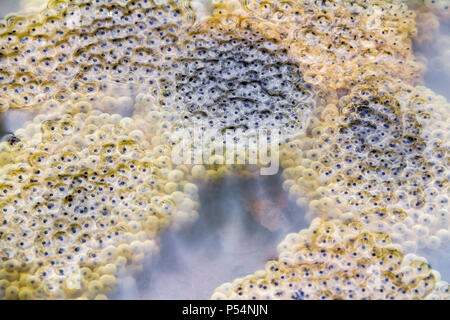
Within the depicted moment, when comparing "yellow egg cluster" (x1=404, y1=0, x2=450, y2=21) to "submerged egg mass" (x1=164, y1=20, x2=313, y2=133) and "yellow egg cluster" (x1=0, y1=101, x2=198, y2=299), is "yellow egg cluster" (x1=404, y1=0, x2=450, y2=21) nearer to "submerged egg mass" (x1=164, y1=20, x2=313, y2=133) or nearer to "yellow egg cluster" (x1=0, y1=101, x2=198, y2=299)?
"submerged egg mass" (x1=164, y1=20, x2=313, y2=133)

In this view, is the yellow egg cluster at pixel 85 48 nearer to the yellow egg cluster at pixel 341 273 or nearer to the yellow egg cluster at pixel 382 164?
the yellow egg cluster at pixel 382 164

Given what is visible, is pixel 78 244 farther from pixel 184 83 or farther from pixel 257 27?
pixel 257 27

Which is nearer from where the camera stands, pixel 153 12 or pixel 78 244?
pixel 78 244

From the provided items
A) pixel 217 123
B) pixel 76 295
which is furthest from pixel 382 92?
pixel 76 295

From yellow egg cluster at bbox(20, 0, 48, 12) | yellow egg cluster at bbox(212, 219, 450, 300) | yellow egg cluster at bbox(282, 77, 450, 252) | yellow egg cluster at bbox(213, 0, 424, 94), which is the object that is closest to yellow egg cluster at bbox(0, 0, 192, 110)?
yellow egg cluster at bbox(20, 0, 48, 12)

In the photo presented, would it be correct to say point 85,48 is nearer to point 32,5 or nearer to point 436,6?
point 32,5
